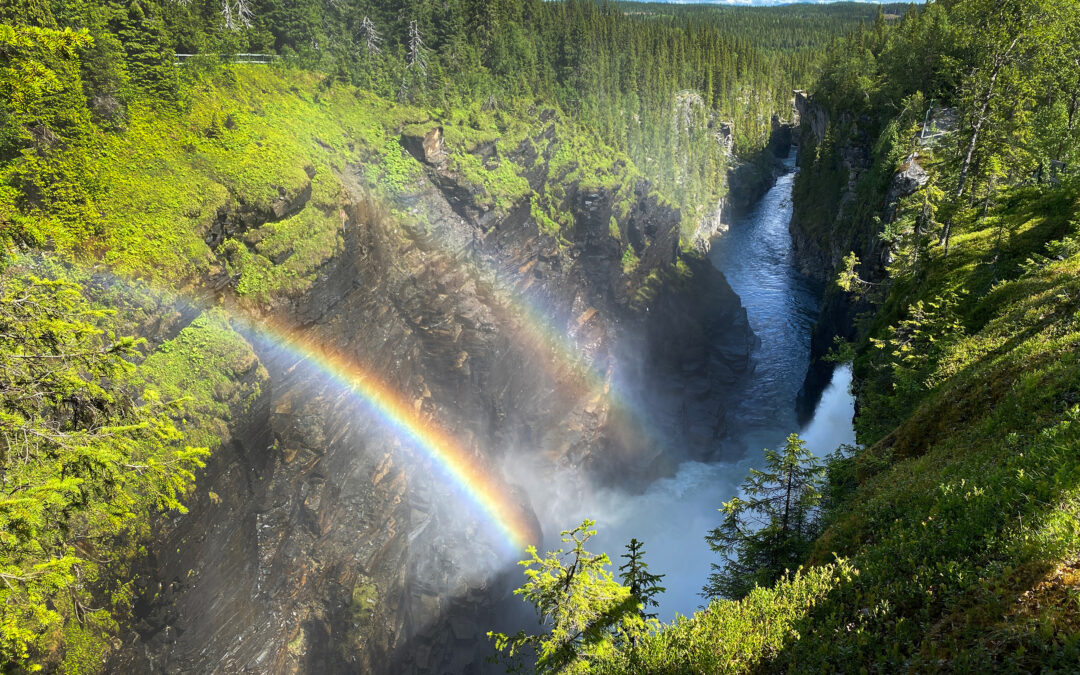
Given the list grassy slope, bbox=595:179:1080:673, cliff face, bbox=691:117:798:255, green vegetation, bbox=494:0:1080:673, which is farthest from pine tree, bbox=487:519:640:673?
cliff face, bbox=691:117:798:255

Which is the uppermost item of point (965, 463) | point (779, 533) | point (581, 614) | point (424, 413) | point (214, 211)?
point (214, 211)

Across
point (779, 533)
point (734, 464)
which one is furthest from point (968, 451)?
point (734, 464)

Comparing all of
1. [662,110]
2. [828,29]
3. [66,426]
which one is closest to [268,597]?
[66,426]

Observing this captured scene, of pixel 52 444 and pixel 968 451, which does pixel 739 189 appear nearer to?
pixel 968 451

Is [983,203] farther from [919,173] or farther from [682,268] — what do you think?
[682,268]

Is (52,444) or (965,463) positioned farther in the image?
(965,463)

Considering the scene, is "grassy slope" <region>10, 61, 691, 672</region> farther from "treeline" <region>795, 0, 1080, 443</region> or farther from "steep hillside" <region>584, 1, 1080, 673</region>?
"treeline" <region>795, 0, 1080, 443</region>

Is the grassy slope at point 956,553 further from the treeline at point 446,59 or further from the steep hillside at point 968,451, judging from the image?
the treeline at point 446,59

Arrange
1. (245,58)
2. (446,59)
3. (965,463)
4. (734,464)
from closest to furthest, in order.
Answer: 1. (965,463)
2. (245,58)
3. (446,59)
4. (734,464)
